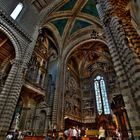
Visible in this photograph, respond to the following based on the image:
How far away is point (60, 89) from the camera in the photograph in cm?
1602

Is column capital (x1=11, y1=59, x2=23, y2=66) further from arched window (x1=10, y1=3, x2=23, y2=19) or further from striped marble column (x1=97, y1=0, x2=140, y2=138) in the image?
striped marble column (x1=97, y1=0, x2=140, y2=138)

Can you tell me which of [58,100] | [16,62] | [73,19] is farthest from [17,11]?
[58,100]

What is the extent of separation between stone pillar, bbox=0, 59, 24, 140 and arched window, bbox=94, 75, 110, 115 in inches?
544

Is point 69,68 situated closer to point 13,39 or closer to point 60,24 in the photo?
point 60,24

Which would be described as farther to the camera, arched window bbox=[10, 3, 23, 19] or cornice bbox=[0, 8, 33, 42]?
arched window bbox=[10, 3, 23, 19]

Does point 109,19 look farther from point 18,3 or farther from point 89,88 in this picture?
point 89,88

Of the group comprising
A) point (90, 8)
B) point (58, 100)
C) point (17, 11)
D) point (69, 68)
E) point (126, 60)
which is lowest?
point (126, 60)

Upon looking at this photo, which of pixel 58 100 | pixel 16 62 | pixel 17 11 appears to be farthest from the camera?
pixel 58 100

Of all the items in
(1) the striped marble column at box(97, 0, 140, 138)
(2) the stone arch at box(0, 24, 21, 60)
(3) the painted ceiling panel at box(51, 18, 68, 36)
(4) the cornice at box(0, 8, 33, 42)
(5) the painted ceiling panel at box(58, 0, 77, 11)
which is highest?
(5) the painted ceiling panel at box(58, 0, 77, 11)

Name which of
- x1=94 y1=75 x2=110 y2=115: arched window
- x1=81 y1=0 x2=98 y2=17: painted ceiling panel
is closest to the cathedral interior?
x1=94 y1=75 x2=110 y2=115: arched window

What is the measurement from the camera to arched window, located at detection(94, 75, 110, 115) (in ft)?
62.6

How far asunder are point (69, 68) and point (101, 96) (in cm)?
712

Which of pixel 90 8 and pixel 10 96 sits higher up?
pixel 90 8

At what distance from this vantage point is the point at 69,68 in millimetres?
21828
